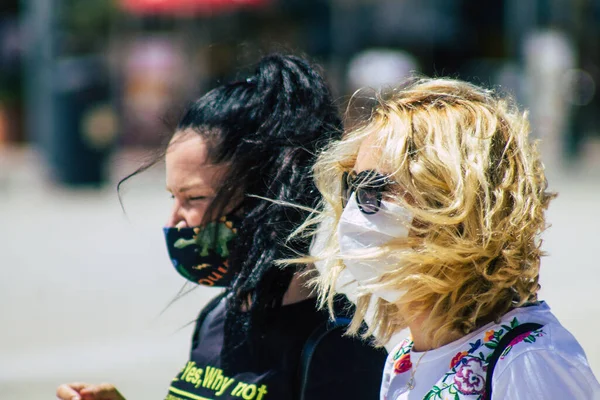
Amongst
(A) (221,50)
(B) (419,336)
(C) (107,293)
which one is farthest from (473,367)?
(A) (221,50)

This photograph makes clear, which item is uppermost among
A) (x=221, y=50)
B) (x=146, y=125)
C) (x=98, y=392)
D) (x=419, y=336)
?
(x=419, y=336)

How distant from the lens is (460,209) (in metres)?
1.70

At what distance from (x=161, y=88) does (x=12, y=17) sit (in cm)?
594

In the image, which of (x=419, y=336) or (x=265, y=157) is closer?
(x=419, y=336)

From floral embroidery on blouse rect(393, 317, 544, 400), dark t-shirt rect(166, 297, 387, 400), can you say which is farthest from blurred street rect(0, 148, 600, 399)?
floral embroidery on blouse rect(393, 317, 544, 400)

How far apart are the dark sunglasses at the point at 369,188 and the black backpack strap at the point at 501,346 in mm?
354

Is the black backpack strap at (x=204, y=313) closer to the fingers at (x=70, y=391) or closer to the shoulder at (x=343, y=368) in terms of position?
the fingers at (x=70, y=391)

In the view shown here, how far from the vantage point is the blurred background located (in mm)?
6094

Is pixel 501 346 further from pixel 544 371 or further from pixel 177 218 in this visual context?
pixel 177 218

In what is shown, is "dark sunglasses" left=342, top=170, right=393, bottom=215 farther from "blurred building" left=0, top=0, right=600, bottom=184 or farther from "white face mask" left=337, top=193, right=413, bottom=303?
"blurred building" left=0, top=0, right=600, bottom=184

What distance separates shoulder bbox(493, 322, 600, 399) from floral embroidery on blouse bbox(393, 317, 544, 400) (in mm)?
16

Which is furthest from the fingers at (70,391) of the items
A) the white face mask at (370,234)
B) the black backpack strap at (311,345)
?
the white face mask at (370,234)

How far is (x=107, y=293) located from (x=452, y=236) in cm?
636

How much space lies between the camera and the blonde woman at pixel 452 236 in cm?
167
